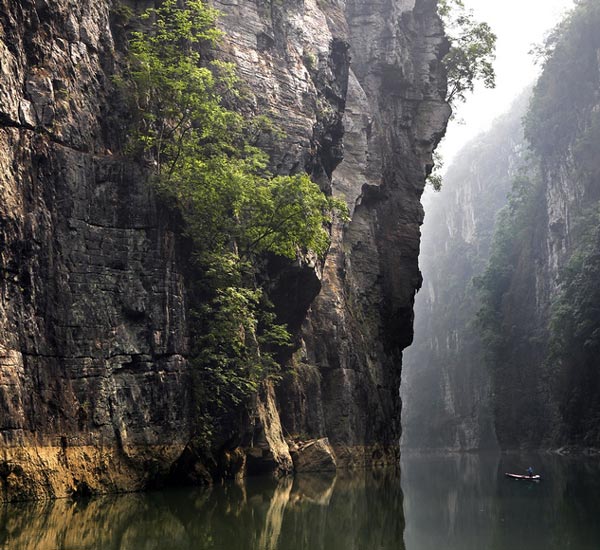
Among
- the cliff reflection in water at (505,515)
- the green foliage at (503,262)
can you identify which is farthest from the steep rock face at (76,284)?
the green foliage at (503,262)

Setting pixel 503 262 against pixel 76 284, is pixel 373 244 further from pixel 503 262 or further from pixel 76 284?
pixel 503 262

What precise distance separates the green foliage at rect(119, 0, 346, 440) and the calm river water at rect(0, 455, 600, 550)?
3.40 meters

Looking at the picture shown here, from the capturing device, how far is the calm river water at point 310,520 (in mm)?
10539

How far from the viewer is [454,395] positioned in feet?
247

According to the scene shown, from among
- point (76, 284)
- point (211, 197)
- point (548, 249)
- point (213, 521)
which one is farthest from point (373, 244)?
point (548, 249)

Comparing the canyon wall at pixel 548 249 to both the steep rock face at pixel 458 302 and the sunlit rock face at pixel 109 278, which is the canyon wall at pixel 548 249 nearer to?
the steep rock face at pixel 458 302

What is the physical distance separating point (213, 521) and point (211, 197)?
32.8 feet

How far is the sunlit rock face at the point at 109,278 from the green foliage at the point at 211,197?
72 cm

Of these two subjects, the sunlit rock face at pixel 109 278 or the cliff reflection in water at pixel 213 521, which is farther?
the sunlit rock face at pixel 109 278

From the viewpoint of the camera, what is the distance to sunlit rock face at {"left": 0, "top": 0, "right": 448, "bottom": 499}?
15.4m

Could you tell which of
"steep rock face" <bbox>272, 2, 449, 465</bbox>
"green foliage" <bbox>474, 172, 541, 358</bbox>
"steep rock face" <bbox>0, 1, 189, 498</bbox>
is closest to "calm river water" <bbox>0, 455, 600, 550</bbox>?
"steep rock face" <bbox>0, 1, 189, 498</bbox>

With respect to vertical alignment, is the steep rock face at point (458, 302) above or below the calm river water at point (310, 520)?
above

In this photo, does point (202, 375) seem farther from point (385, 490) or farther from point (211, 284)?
point (385, 490)

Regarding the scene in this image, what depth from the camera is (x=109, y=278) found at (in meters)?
17.7
